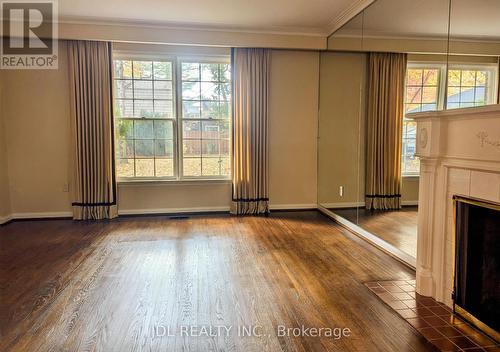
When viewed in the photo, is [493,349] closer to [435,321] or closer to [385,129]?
[435,321]

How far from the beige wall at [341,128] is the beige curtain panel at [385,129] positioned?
0.22 m

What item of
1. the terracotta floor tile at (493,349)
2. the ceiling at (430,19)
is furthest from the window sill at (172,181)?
the terracotta floor tile at (493,349)

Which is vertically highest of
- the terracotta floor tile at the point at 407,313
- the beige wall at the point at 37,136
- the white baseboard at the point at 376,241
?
the beige wall at the point at 37,136

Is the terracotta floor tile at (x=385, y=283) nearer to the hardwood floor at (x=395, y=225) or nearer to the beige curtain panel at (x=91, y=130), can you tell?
the hardwood floor at (x=395, y=225)

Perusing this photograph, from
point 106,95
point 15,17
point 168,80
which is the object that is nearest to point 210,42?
point 168,80

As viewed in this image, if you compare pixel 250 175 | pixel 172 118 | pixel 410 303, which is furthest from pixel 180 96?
pixel 410 303

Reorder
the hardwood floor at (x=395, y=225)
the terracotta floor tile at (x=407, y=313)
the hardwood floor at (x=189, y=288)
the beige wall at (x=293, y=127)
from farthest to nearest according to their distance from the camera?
1. the beige wall at (x=293, y=127)
2. the hardwood floor at (x=395, y=225)
3. the terracotta floor tile at (x=407, y=313)
4. the hardwood floor at (x=189, y=288)

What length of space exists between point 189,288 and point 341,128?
306 centimetres

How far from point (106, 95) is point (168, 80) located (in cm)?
89

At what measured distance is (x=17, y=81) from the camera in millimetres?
4844

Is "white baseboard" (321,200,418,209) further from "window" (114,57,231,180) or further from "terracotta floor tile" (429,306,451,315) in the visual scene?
"window" (114,57,231,180)

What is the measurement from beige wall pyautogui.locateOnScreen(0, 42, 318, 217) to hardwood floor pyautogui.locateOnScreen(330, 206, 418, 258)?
4.98 ft

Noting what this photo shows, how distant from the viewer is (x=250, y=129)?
5258mm

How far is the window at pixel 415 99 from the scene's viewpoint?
2.81 m
